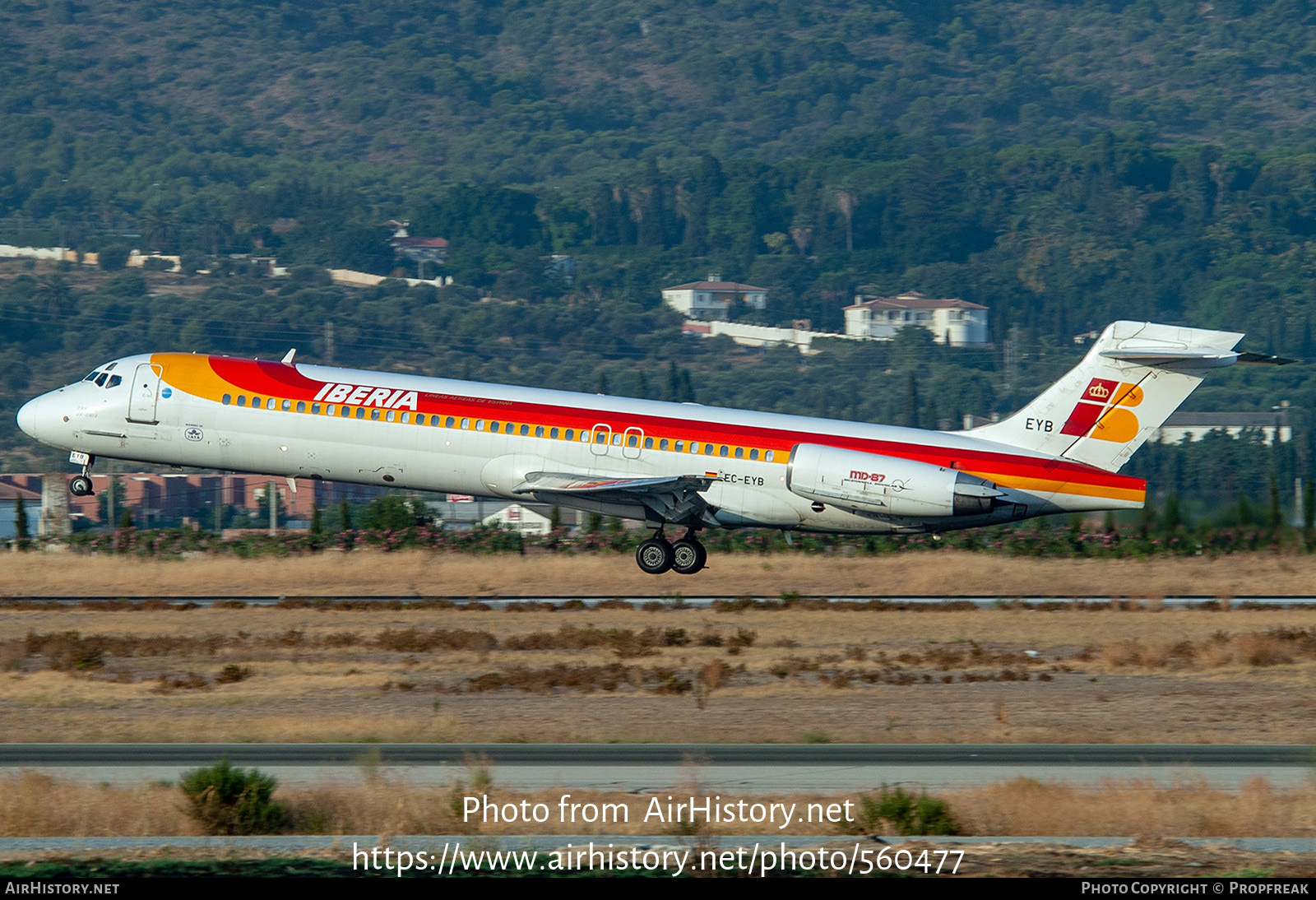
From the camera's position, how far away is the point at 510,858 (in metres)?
12.4

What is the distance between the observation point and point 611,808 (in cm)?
1459

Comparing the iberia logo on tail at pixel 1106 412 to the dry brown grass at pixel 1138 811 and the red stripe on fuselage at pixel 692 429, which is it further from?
the dry brown grass at pixel 1138 811

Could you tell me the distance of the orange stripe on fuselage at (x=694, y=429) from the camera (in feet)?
108

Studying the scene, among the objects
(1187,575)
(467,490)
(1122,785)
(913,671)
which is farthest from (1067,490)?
(1122,785)

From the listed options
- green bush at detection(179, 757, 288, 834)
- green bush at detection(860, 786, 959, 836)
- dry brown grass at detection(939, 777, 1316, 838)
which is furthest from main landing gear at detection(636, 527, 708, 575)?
green bush at detection(860, 786, 959, 836)

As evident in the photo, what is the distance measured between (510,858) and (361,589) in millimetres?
24089

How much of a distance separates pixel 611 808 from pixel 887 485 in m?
18.4

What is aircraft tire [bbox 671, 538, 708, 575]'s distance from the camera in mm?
34875

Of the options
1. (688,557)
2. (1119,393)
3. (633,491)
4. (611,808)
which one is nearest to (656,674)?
(633,491)

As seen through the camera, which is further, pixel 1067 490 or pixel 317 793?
pixel 1067 490

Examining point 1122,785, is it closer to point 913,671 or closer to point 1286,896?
point 1286,896

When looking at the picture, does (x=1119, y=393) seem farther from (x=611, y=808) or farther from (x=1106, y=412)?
(x=611, y=808)

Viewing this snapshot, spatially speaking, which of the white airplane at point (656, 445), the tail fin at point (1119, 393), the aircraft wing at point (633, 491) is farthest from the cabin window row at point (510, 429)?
the tail fin at point (1119, 393)

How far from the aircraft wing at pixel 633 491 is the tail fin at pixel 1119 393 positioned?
6.86 metres
